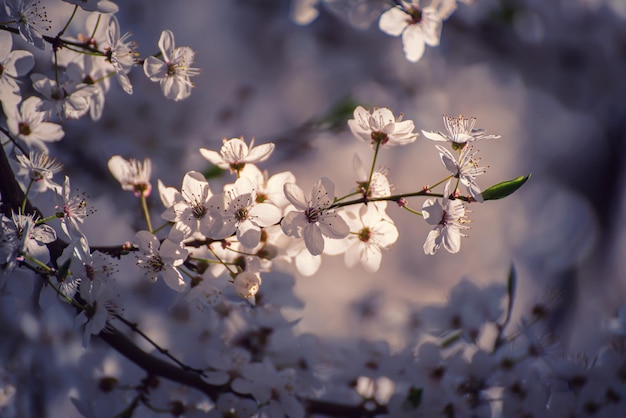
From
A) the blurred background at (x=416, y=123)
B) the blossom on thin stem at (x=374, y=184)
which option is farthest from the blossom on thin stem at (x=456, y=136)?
the blurred background at (x=416, y=123)

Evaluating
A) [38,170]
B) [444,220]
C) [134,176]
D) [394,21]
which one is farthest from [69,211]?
[394,21]

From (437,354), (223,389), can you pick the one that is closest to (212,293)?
(223,389)

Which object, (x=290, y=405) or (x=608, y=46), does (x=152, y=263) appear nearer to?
(x=290, y=405)

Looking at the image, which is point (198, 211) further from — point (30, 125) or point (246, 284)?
point (30, 125)

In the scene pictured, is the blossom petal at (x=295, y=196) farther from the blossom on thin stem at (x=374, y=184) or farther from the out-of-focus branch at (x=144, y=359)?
the out-of-focus branch at (x=144, y=359)

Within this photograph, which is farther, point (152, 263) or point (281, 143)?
point (281, 143)

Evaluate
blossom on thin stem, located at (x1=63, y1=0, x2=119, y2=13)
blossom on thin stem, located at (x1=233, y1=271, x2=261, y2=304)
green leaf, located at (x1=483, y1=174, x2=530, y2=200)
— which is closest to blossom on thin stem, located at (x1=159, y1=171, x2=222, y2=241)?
blossom on thin stem, located at (x1=233, y1=271, x2=261, y2=304)

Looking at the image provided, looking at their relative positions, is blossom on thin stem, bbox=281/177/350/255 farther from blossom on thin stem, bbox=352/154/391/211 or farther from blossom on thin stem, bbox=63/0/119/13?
blossom on thin stem, bbox=63/0/119/13
